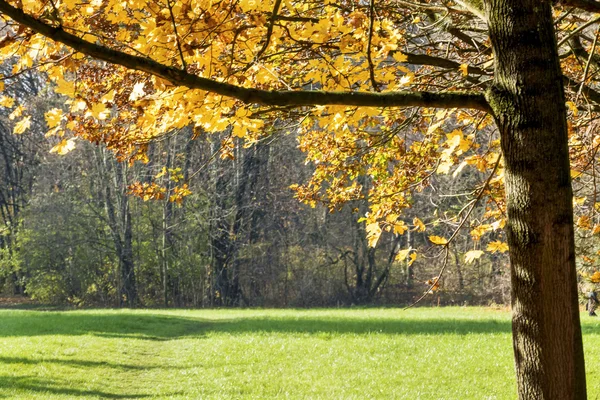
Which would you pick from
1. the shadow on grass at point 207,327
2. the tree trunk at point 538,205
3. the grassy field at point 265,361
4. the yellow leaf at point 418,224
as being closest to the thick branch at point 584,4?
the tree trunk at point 538,205

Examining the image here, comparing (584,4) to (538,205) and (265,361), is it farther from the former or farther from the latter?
(265,361)

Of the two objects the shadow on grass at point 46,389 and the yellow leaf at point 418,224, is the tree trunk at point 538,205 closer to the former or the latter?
the yellow leaf at point 418,224

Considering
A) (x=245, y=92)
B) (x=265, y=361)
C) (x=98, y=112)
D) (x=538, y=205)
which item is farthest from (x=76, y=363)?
(x=538, y=205)

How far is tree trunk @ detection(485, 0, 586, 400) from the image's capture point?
316 centimetres

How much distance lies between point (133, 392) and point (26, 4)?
282 inches

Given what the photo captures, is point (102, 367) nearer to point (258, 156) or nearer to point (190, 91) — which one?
point (190, 91)

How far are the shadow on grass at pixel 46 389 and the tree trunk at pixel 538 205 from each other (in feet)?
23.5

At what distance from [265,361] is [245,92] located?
990 centimetres

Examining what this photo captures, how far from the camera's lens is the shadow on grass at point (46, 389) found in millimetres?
9438

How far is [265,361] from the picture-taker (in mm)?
12328

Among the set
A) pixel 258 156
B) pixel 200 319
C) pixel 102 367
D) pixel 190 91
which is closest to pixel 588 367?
pixel 102 367

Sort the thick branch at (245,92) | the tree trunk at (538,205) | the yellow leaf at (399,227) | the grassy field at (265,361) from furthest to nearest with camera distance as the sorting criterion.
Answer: the grassy field at (265,361), the yellow leaf at (399,227), the tree trunk at (538,205), the thick branch at (245,92)

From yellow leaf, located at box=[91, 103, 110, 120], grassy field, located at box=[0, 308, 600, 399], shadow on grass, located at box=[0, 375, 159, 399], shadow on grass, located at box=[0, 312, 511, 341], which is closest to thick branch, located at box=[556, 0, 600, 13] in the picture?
yellow leaf, located at box=[91, 103, 110, 120]

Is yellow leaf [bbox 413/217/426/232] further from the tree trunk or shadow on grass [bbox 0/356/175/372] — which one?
shadow on grass [bbox 0/356/175/372]
